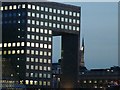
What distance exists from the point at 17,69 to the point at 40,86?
5513 mm

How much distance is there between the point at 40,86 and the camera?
7794cm

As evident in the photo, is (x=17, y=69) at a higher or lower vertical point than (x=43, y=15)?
lower

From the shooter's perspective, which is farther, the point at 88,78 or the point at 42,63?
the point at 88,78

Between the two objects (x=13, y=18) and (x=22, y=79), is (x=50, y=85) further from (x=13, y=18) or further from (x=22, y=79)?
(x=13, y=18)

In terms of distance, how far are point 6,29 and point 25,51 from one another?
650cm

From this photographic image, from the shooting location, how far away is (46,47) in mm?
80938

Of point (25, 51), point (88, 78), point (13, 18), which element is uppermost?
point (13, 18)

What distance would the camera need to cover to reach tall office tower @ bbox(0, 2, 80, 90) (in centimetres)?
7762

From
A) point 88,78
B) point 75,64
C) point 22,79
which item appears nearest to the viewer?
point 22,79

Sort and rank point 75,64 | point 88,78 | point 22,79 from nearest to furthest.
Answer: point 22,79 → point 75,64 → point 88,78

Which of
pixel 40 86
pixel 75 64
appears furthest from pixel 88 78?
pixel 40 86

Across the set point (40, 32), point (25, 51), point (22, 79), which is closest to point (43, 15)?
point (40, 32)

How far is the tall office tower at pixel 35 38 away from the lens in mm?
77625

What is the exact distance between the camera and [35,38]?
79188mm
